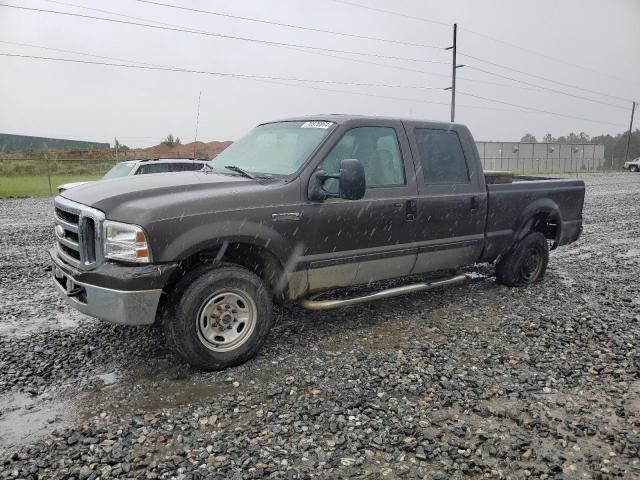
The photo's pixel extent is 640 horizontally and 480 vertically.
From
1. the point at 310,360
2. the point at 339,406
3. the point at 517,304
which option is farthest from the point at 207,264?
the point at 517,304

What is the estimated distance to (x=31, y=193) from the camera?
2139cm

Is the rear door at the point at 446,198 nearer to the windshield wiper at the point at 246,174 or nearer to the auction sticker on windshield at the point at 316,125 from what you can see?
the auction sticker on windshield at the point at 316,125

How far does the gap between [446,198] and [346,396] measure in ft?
8.55

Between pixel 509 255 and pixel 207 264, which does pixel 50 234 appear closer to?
pixel 207 264

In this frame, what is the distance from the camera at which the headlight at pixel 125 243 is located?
3648 mm

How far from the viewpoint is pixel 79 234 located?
152 inches

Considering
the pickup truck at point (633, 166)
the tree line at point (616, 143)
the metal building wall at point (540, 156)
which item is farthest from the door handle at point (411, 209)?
the tree line at point (616, 143)

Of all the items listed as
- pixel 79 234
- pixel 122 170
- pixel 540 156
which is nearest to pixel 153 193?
pixel 79 234

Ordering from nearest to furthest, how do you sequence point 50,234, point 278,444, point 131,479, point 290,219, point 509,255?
point 131,479 < point 278,444 < point 290,219 < point 509,255 < point 50,234

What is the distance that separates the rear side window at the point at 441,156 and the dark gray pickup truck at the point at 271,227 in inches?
0.7

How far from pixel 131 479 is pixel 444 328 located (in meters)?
3.28

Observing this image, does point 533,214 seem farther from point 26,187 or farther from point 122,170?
point 26,187

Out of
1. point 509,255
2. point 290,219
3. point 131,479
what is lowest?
point 131,479

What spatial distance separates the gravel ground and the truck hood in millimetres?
1298
